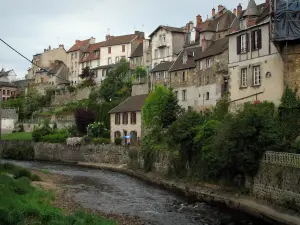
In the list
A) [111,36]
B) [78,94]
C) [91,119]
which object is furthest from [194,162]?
[111,36]

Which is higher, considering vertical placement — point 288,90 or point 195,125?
point 288,90

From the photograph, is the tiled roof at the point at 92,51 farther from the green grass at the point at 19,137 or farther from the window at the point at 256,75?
the window at the point at 256,75

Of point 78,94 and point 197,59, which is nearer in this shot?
point 197,59

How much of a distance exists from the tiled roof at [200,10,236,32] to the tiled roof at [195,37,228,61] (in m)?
8.92

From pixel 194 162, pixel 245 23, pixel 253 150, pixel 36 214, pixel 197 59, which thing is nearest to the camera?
pixel 36 214

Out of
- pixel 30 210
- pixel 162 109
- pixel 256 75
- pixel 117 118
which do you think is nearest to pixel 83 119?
pixel 117 118

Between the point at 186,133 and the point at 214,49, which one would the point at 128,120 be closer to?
the point at 214,49

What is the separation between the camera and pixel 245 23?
39344 millimetres

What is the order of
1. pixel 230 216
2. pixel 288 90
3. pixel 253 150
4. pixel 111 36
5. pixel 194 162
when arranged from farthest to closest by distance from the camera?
1. pixel 111 36
2. pixel 194 162
3. pixel 288 90
4. pixel 253 150
5. pixel 230 216

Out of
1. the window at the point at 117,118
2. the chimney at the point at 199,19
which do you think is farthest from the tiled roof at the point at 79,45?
the window at the point at 117,118

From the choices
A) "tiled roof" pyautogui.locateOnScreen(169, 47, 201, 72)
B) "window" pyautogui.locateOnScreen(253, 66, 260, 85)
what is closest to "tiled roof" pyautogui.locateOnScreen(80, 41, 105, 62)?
"tiled roof" pyautogui.locateOnScreen(169, 47, 201, 72)

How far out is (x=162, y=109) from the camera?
49750 mm

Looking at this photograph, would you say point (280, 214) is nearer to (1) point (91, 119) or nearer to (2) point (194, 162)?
(2) point (194, 162)

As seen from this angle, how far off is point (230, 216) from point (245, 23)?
20303 millimetres
